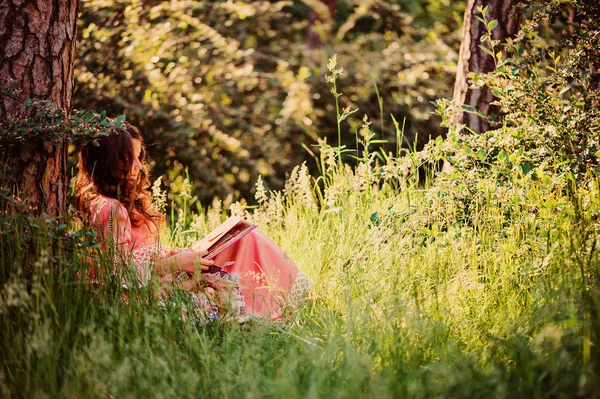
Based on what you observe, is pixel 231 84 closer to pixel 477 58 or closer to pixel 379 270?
pixel 477 58

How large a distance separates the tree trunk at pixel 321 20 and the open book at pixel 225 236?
5720mm

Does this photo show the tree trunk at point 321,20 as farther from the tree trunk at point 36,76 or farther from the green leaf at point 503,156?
the tree trunk at point 36,76

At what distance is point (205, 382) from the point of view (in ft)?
7.35

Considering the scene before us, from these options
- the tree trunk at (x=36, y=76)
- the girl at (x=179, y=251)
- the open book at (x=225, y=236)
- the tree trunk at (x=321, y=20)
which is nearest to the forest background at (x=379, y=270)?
the tree trunk at (x=36, y=76)

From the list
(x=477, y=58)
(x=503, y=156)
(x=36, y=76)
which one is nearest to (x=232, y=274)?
(x=36, y=76)

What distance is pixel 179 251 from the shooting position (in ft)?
11.1

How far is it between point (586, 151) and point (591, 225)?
0.55 m

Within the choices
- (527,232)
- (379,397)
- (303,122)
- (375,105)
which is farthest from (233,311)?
(375,105)

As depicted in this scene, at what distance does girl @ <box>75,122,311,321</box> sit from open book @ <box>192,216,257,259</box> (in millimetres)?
69

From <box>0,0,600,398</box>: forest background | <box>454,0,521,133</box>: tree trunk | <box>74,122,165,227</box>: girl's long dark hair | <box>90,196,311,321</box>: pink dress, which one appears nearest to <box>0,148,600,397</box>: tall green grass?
<box>0,0,600,398</box>: forest background

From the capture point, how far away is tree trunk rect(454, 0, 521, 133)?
15.5 ft

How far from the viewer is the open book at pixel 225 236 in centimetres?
335

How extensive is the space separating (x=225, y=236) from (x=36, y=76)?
1.15 m

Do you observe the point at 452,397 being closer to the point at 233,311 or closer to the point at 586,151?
the point at 233,311
